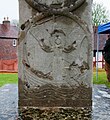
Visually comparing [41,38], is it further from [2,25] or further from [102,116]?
[2,25]

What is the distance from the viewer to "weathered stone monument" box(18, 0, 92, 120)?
5.21 metres

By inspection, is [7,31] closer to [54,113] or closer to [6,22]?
[6,22]

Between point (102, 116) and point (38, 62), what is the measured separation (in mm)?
1329

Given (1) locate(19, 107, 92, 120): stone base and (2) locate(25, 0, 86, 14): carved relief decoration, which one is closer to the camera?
(2) locate(25, 0, 86, 14): carved relief decoration

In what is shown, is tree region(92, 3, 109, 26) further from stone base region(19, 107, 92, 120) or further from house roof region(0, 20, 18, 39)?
stone base region(19, 107, 92, 120)

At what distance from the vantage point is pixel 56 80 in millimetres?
5289

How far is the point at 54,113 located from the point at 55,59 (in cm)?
78

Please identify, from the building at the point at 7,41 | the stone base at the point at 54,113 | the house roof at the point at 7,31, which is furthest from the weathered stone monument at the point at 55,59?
the house roof at the point at 7,31

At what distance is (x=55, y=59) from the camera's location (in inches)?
207

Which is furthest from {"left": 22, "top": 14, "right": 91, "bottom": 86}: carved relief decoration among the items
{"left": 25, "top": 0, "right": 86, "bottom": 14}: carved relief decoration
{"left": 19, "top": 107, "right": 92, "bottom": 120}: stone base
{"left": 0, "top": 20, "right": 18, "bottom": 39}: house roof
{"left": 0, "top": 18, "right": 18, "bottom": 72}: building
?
{"left": 0, "top": 20, "right": 18, "bottom": 39}: house roof

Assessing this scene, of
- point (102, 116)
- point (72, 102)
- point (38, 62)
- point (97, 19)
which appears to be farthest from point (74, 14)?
point (97, 19)

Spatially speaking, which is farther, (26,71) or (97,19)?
(97,19)

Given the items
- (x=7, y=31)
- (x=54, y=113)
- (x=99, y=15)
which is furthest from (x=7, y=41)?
(x=54, y=113)

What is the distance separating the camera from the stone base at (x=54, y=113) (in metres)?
5.32
